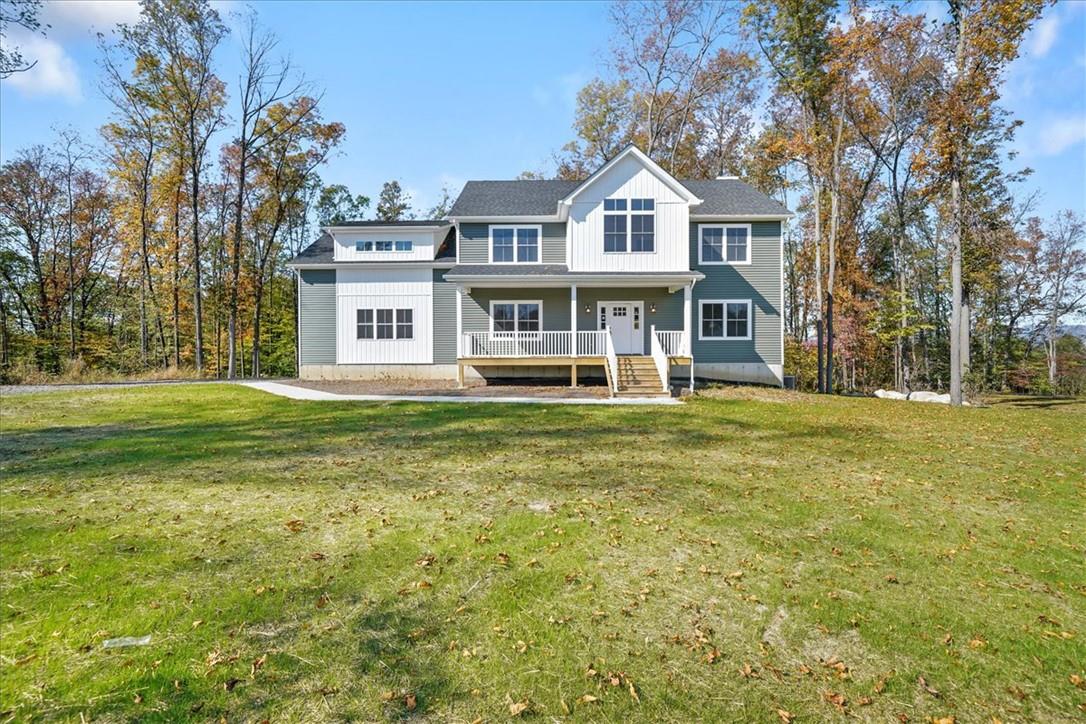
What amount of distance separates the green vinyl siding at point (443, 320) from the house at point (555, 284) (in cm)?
4

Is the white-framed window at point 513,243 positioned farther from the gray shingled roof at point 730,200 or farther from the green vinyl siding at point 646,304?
the gray shingled roof at point 730,200

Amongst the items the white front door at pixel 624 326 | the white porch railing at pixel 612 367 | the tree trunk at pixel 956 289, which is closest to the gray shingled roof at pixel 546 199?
the white front door at pixel 624 326

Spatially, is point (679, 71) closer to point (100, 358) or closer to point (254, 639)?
point (254, 639)

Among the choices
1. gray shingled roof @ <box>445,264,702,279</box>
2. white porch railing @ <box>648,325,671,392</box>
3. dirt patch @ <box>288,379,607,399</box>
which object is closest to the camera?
white porch railing @ <box>648,325,671,392</box>

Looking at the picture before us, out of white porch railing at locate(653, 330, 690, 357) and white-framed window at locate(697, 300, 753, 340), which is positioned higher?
white-framed window at locate(697, 300, 753, 340)

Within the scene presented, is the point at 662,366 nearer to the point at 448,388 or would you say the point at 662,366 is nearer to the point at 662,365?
the point at 662,365

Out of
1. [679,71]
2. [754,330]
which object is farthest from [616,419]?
[679,71]

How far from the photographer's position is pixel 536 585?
148 inches

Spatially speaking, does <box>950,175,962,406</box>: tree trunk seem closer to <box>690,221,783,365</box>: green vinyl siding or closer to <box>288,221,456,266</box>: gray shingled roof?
<box>690,221,783,365</box>: green vinyl siding

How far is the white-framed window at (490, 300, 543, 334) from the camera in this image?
62.2 ft

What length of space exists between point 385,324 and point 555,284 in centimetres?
696

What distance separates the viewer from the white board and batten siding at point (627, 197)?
686 inches

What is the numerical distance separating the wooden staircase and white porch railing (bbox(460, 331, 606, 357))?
38.6 inches

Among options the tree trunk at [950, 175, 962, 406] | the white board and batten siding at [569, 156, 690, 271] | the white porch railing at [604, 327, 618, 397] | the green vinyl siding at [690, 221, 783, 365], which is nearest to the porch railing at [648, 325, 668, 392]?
the white porch railing at [604, 327, 618, 397]
